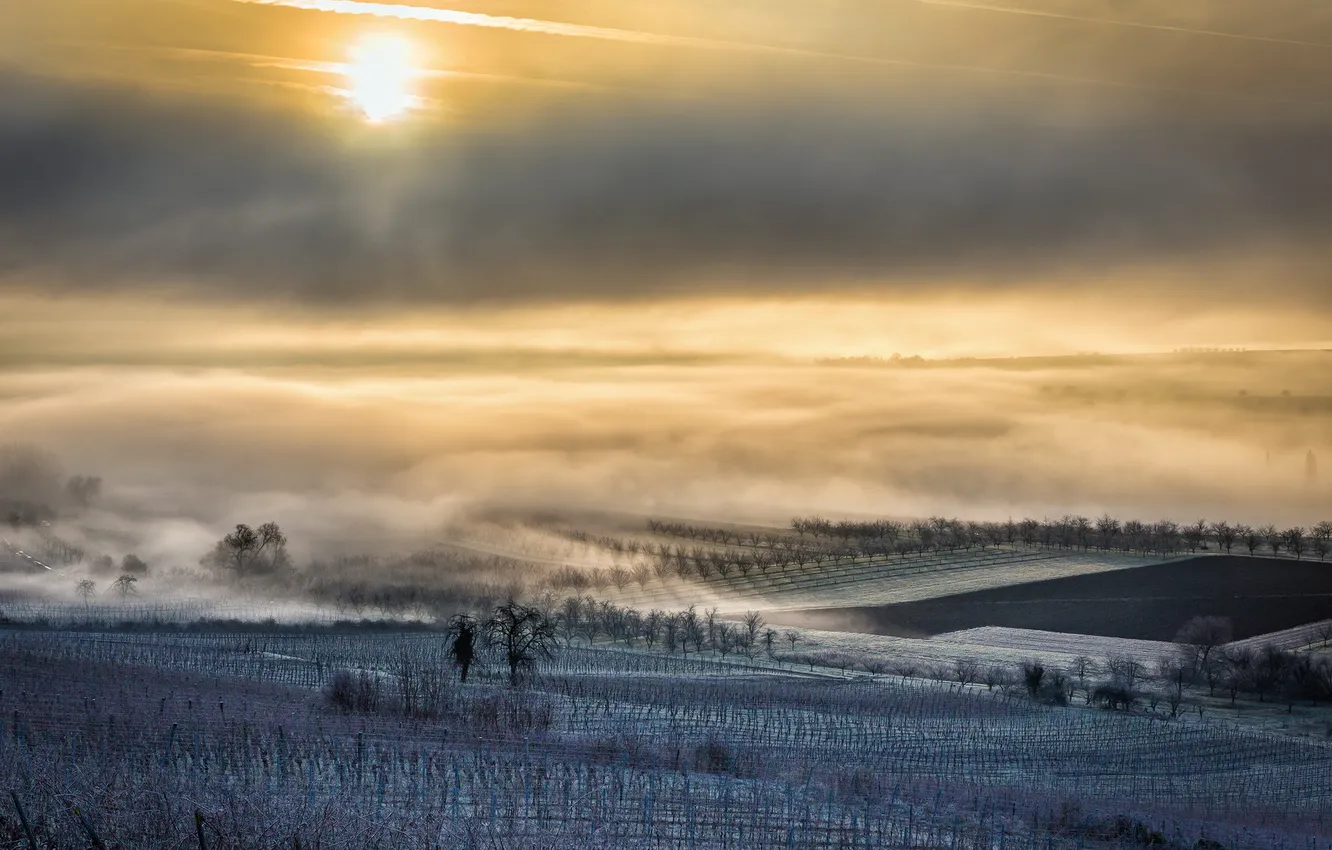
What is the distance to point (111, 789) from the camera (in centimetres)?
3488

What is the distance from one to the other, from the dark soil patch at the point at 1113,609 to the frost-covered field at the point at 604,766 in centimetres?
7600

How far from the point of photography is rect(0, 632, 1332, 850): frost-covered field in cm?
3619

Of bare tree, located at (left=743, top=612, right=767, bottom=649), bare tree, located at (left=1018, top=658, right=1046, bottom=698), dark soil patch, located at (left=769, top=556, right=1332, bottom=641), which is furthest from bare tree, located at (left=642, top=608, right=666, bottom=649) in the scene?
bare tree, located at (left=1018, top=658, right=1046, bottom=698)

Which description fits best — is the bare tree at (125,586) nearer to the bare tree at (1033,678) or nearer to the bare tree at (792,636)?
the bare tree at (792,636)

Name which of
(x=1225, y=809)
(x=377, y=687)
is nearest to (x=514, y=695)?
(x=377, y=687)

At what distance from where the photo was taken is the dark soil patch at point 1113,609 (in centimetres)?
16862

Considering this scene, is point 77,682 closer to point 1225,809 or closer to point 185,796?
point 185,796

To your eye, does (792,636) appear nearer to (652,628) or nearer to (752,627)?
(752,627)

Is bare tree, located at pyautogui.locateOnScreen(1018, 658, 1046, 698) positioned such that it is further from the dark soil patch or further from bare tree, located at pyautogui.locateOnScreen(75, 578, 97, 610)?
bare tree, located at pyautogui.locateOnScreen(75, 578, 97, 610)

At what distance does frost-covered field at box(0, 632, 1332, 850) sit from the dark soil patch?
7600cm

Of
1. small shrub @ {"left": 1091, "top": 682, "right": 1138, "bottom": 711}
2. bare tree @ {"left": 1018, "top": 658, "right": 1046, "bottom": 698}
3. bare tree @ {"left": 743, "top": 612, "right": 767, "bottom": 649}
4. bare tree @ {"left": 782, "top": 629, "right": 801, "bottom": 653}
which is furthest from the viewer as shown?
bare tree @ {"left": 782, "top": 629, "right": 801, "bottom": 653}

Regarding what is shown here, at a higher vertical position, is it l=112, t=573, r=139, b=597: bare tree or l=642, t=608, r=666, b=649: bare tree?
l=112, t=573, r=139, b=597: bare tree

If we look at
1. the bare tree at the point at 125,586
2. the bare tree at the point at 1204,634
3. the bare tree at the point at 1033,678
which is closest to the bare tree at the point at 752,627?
the bare tree at the point at 1033,678

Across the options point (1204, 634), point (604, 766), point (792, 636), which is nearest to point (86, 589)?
point (792, 636)
